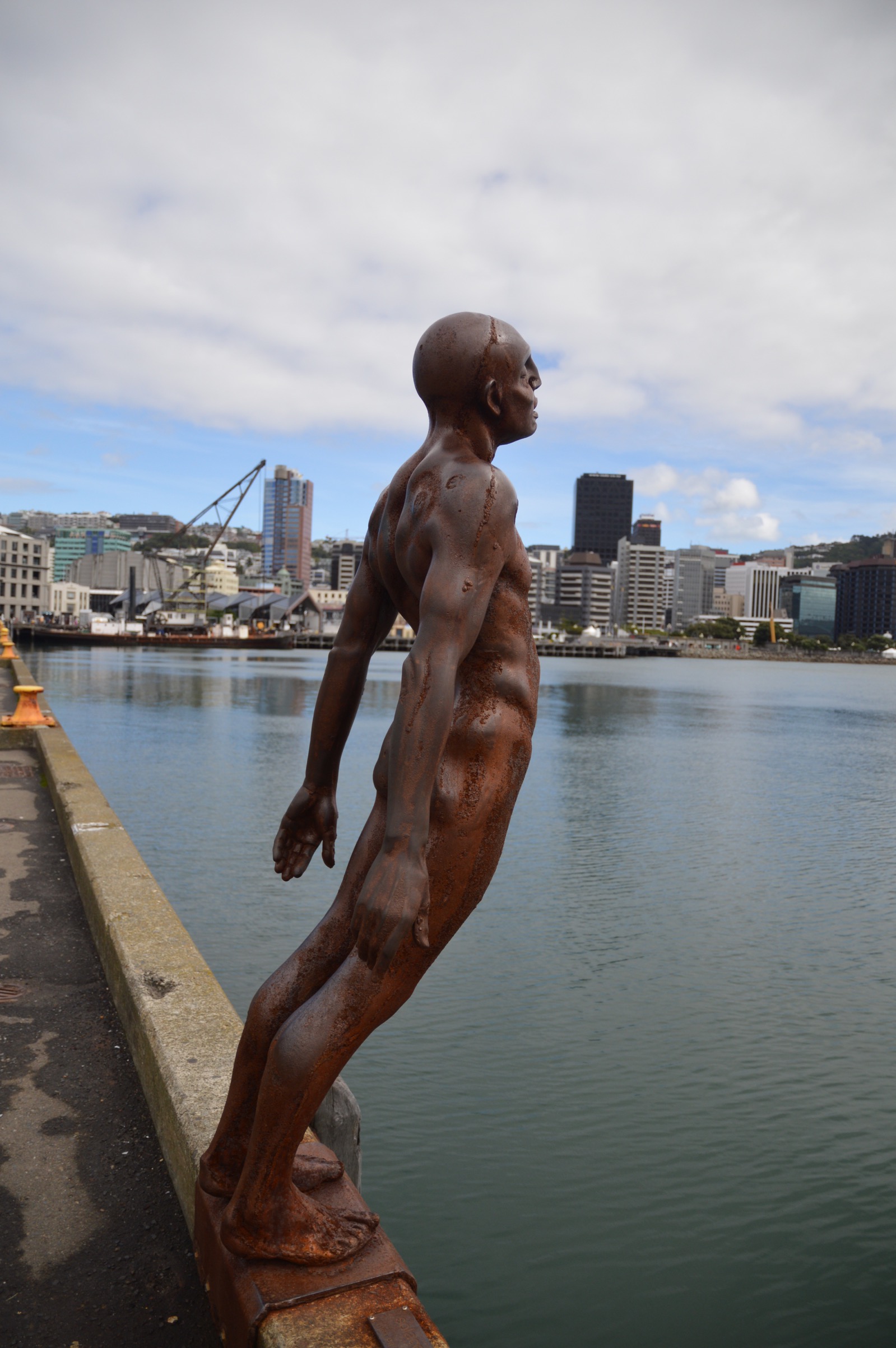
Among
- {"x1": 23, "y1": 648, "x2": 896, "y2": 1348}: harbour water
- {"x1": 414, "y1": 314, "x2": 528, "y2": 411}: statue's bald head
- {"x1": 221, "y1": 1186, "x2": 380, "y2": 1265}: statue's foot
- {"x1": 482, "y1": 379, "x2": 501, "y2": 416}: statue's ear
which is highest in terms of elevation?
{"x1": 414, "y1": 314, "x2": 528, "y2": 411}: statue's bald head

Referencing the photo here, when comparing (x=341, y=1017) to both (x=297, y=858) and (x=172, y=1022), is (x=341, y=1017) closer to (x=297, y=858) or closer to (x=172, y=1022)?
(x=297, y=858)

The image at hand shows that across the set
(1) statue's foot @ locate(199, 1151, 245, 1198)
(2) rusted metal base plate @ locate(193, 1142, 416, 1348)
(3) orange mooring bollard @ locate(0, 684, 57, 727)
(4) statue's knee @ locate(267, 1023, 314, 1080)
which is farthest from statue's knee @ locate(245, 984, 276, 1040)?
(3) orange mooring bollard @ locate(0, 684, 57, 727)

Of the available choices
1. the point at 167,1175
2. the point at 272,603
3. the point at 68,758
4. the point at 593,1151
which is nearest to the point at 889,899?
the point at 593,1151

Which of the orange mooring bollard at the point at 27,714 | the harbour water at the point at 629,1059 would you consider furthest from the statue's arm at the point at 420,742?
the orange mooring bollard at the point at 27,714

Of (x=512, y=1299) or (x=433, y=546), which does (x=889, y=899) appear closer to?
(x=512, y=1299)

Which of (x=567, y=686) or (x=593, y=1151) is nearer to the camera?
(x=593, y=1151)

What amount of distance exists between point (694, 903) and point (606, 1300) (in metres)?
6.61

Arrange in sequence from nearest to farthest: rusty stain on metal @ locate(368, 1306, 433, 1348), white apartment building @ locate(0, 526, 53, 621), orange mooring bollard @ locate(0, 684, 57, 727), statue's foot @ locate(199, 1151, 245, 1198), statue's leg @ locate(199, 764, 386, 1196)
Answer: rusty stain on metal @ locate(368, 1306, 433, 1348) < statue's leg @ locate(199, 764, 386, 1196) < statue's foot @ locate(199, 1151, 245, 1198) < orange mooring bollard @ locate(0, 684, 57, 727) < white apartment building @ locate(0, 526, 53, 621)

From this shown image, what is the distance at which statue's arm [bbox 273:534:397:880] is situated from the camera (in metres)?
2.62

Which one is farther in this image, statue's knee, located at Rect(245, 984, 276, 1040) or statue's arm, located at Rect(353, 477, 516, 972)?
statue's knee, located at Rect(245, 984, 276, 1040)

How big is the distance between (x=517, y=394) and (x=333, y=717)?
971mm

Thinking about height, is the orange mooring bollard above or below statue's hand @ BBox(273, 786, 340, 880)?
below

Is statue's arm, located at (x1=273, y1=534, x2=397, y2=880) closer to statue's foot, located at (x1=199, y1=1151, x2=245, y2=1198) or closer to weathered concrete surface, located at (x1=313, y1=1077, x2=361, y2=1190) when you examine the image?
weathered concrete surface, located at (x1=313, y1=1077, x2=361, y2=1190)

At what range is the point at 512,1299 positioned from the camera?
169 inches
